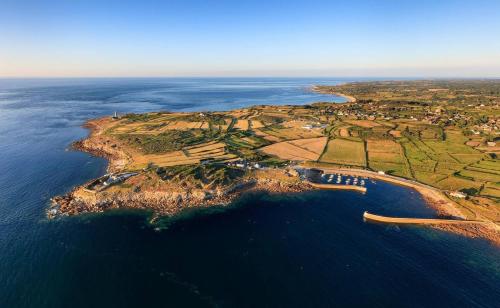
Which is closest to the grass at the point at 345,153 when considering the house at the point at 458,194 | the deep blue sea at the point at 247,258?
the deep blue sea at the point at 247,258

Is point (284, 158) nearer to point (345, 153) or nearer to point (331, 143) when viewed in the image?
point (345, 153)

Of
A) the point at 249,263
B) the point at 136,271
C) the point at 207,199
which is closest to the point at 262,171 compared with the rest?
the point at 207,199

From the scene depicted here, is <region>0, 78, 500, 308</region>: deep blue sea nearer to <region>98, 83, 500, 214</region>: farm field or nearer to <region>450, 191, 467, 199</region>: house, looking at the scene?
<region>450, 191, 467, 199</region>: house

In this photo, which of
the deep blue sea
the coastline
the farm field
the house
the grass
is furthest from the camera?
the grass

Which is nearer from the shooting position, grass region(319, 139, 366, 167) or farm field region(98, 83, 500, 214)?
farm field region(98, 83, 500, 214)

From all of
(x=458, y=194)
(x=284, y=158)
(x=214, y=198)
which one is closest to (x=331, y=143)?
(x=284, y=158)

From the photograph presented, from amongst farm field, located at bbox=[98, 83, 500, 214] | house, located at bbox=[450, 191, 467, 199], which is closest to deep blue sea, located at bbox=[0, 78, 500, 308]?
house, located at bbox=[450, 191, 467, 199]
